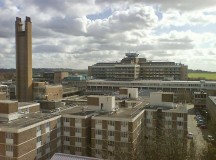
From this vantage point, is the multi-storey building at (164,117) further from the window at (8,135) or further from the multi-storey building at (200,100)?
the multi-storey building at (200,100)

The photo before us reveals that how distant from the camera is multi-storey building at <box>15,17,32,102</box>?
89.9m

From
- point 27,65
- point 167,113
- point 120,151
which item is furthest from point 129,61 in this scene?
point 120,151

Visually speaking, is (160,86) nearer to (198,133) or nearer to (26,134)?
(198,133)

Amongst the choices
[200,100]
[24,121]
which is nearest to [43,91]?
[200,100]

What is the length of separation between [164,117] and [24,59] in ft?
181

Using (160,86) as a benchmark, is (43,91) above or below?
below

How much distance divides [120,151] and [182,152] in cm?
903

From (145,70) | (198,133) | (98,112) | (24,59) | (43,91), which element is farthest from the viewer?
(145,70)

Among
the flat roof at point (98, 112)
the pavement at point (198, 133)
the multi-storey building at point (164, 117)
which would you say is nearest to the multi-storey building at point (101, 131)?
the flat roof at point (98, 112)

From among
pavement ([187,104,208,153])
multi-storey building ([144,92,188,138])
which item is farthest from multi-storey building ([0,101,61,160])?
pavement ([187,104,208,153])

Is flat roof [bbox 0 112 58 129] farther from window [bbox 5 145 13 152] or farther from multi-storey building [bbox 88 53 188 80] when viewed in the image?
multi-storey building [bbox 88 53 188 80]

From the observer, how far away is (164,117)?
52.8 metres

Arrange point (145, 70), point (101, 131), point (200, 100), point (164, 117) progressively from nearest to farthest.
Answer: point (101, 131), point (164, 117), point (200, 100), point (145, 70)

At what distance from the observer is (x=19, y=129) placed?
36.9 m
